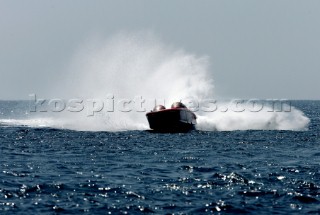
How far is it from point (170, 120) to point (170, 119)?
0.56 feet

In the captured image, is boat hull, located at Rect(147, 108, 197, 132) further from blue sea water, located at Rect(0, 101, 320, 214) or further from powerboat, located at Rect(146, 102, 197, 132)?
blue sea water, located at Rect(0, 101, 320, 214)

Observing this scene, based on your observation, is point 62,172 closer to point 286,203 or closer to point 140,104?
point 286,203

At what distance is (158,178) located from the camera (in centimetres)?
2547

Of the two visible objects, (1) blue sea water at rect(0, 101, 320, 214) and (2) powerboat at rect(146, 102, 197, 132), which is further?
(2) powerboat at rect(146, 102, 197, 132)

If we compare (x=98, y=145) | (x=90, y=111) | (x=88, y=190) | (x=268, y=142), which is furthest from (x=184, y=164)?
(x=90, y=111)

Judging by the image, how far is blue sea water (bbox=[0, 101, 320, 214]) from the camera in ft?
64.6

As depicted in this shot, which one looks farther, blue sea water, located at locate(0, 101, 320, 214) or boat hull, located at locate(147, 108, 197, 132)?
boat hull, located at locate(147, 108, 197, 132)

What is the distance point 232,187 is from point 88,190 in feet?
23.1

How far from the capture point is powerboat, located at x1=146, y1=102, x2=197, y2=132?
5325 centimetres

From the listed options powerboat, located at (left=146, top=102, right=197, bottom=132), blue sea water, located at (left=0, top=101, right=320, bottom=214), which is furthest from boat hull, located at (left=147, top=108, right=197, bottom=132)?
blue sea water, located at (left=0, top=101, right=320, bottom=214)

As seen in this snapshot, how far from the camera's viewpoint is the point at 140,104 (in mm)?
80812

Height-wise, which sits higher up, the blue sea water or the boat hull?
the boat hull

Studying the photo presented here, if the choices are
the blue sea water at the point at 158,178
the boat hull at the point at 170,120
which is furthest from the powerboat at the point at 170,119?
the blue sea water at the point at 158,178

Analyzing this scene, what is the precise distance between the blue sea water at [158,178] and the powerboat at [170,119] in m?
10.5
